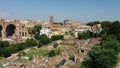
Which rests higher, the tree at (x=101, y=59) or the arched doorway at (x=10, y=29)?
the tree at (x=101, y=59)

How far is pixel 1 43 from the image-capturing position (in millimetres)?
41344

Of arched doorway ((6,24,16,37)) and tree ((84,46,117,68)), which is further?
arched doorway ((6,24,16,37))

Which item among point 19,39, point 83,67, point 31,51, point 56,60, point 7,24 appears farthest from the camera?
point 7,24

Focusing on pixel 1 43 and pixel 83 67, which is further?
pixel 1 43

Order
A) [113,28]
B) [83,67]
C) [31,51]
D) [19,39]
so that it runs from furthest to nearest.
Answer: [19,39]
[113,28]
[31,51]
[83,67]

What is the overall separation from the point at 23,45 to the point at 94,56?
18.3 metres

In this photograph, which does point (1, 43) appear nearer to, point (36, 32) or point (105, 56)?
point (36, 32)

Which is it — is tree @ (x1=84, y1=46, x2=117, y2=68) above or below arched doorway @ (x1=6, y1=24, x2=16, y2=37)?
above

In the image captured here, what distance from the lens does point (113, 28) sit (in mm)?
35781

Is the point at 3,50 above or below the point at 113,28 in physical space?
below

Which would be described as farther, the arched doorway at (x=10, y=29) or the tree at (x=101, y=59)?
the arched doorway at (x=10, y=29)

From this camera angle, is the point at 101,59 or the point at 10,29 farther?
the point at 10,29

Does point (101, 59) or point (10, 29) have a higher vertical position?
point (101, 59)

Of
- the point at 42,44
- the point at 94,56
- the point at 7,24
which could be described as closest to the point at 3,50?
the point at 42,44
